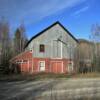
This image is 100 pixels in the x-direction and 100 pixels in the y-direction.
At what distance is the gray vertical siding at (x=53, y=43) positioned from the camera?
169ft

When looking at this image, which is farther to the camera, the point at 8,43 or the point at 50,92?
the point at 8,43

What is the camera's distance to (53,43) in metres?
52.9

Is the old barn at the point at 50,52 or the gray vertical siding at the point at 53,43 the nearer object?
the old barn at the point at 50,52

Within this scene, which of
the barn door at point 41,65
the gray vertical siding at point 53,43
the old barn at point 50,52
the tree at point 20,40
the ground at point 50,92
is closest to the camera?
the ground at point 50,92

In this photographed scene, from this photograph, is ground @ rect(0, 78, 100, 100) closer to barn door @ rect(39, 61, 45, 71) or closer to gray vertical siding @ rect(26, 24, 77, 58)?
barn door @ rect(39, 61, 45, 71)

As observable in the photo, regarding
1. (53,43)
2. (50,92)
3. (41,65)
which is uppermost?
(53,43)

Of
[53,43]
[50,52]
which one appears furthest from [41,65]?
[53,43]

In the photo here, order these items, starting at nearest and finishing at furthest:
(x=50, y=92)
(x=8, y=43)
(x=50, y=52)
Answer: (x=50, y=92) → (x=50, y=52) → (x=8, y=43)

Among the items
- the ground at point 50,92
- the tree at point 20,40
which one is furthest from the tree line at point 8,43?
the ground at point 50,92

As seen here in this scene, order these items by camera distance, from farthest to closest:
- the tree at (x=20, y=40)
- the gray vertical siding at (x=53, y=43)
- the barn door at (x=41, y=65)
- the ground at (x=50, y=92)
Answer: the tree at (x=20, y=40), the gray vertical siding at (x=53, y=43), the barn door at (x=41, y=65), the ground at (x=50, y=92)

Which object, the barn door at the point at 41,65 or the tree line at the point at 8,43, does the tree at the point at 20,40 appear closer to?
the tree line at the point at 8,43

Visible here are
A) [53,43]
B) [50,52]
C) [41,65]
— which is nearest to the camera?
[41,65]

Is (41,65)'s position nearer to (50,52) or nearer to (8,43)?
(50,52)

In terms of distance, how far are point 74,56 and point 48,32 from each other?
Result: 6759 millimetres
